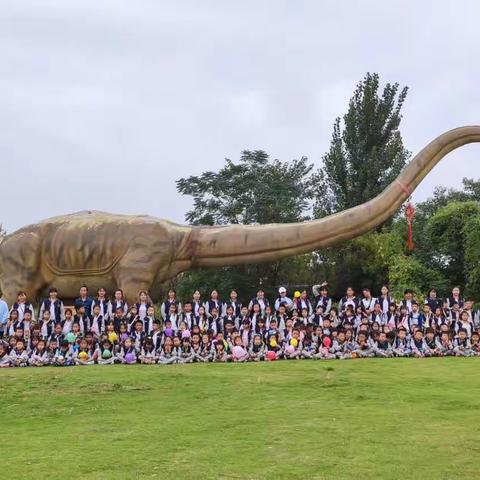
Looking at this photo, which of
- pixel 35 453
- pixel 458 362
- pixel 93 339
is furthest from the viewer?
pixel 93 339

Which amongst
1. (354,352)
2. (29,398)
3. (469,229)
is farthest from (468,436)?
(469,229)

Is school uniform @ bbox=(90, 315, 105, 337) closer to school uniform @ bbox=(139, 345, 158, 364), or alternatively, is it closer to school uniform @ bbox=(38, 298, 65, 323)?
school uniform @ bbox=(38, 298, 65, 323)

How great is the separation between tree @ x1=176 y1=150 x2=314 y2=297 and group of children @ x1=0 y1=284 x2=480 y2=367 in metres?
10.4

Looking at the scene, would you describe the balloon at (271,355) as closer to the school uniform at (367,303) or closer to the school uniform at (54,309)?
the school uniform at (367,303)

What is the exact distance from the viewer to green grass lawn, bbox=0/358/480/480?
4.71 m

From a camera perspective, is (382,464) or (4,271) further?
(4,271)

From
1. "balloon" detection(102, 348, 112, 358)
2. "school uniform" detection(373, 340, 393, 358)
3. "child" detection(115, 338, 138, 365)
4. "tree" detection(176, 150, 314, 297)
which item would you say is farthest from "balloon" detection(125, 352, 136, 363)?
"tree" detection(176, 150, 314, 297)

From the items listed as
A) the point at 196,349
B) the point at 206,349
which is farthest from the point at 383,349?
the point at 196,349

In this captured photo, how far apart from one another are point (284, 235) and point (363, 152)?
13149 mm

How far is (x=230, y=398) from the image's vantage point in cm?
726

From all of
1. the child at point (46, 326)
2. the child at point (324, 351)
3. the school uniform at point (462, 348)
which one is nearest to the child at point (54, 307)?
the child at point (46, 326)

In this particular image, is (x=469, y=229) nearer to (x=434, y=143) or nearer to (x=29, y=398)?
(x=434, y=143)

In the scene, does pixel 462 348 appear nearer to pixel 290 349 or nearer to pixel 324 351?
pixel 324 351

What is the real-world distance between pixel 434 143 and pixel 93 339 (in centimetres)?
667
